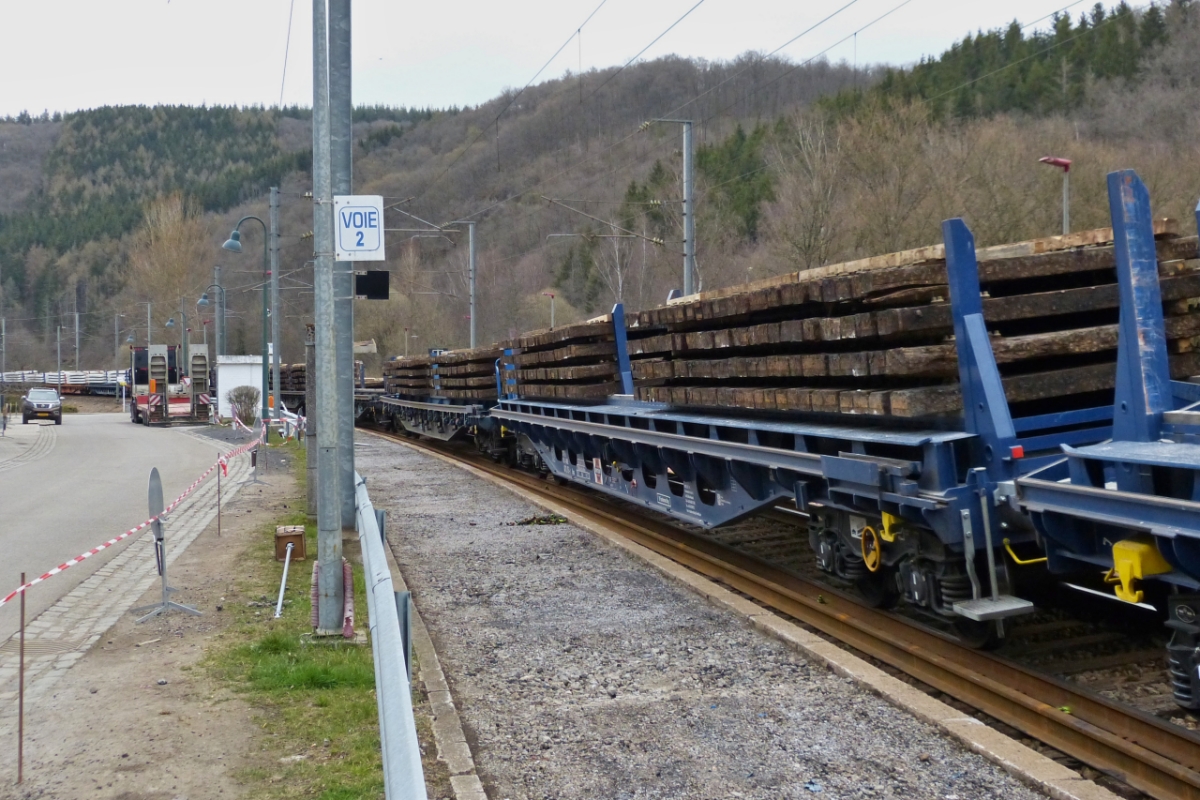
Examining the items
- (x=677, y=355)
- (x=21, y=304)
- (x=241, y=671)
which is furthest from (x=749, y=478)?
(x=21, y=304)

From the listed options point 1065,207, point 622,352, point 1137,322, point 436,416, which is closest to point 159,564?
point 622,352

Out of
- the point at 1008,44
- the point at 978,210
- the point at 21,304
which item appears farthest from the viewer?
the point at 21,304

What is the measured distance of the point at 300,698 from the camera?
6.09m

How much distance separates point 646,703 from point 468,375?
55.5ft

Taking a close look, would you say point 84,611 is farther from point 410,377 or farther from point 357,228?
point 410,377

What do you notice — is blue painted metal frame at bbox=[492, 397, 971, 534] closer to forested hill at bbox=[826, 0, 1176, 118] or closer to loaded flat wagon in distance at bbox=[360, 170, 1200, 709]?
loaded flat wagon in distance at bbox=[360, 170, 1200, 709]

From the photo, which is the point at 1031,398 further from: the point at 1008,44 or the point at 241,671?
the point at 1008,44

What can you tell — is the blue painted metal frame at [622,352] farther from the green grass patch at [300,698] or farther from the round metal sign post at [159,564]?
the round metal sign post at [159,564]

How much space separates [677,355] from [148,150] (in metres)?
142

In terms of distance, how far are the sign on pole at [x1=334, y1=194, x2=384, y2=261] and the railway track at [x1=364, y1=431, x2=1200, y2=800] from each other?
4038 mm

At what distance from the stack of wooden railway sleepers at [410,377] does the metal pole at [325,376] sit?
19.0m

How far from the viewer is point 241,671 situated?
6652 mm

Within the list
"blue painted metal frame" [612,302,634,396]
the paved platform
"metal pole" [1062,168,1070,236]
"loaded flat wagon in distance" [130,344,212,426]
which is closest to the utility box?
the paved platform

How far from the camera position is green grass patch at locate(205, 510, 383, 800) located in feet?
16.1
